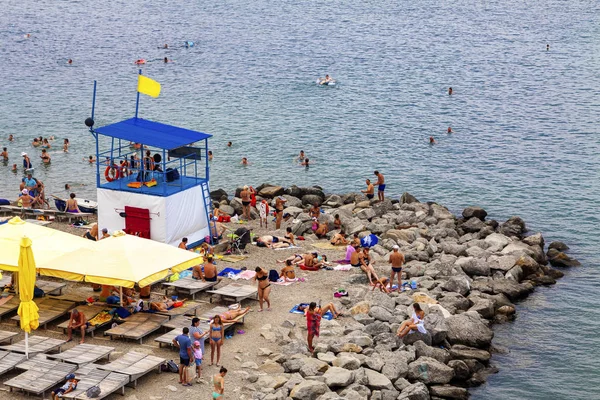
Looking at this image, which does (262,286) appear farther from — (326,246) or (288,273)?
(326,246)

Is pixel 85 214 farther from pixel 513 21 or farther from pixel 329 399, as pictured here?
pixel 513 21

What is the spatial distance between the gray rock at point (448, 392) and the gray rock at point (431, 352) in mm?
1090

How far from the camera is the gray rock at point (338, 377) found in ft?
68.6

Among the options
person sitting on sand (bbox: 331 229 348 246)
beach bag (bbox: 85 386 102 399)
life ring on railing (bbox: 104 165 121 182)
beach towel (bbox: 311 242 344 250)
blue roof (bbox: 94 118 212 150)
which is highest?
blue roof (bbox: 94 118 212 150)

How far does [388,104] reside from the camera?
193ft

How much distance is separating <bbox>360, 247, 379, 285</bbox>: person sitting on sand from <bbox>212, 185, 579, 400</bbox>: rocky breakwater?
0.33 meters

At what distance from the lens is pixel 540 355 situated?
2586 cm

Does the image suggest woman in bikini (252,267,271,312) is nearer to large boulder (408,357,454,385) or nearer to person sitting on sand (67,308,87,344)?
large boulder (408,357,454,385)

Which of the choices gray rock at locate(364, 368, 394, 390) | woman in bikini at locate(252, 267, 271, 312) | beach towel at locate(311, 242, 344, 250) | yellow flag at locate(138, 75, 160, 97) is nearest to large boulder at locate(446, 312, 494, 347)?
gray rock at locate(364, 368, 394, 390)

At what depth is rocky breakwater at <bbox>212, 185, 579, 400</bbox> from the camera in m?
21.4

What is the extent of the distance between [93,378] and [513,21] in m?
79.7

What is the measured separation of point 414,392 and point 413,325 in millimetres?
2516

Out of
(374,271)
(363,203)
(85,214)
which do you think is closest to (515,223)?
(363,203)

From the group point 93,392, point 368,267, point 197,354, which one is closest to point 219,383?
point 197,354
